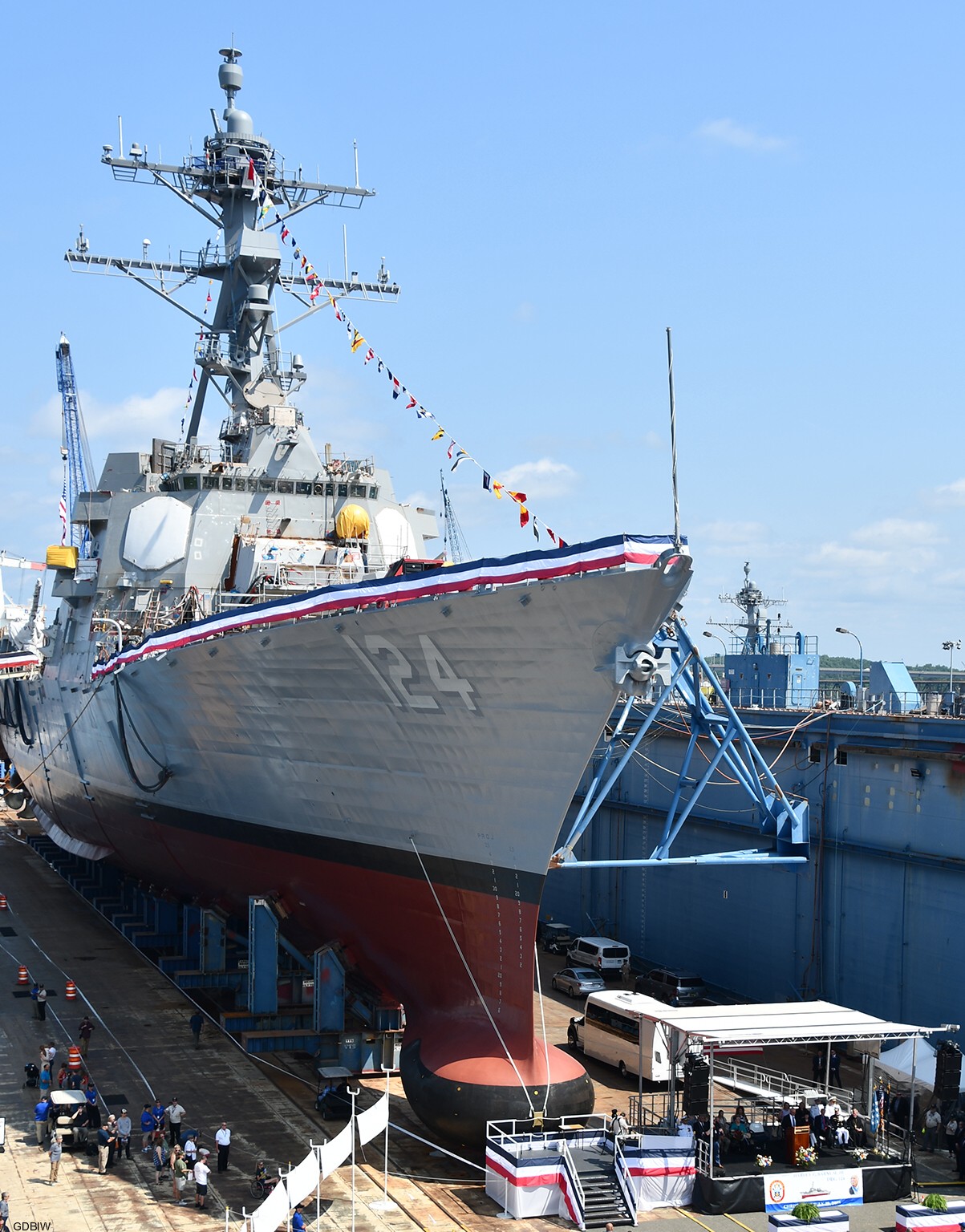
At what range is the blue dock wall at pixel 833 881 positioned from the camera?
16188mm

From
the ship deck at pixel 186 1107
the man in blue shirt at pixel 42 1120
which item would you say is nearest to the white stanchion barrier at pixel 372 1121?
the ship deck at pixel 186 1107

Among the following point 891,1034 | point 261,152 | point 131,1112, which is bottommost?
point 131,1112

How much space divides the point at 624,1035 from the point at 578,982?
430cm

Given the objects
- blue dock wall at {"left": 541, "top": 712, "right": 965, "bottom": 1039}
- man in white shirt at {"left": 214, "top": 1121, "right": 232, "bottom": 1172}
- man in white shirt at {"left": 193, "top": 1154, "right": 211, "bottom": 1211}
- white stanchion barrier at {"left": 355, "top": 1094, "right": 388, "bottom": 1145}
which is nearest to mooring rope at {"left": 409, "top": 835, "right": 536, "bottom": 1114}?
white stanchion barrier at {"left": 355, "top": 1094, "right": 388, "bottom": 1145}

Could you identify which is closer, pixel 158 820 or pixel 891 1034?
pixel 891 1034

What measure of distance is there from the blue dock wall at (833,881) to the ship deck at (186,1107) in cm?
263

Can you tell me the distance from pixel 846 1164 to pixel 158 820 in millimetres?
11779

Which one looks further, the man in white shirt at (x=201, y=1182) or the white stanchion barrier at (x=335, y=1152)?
the man in white shirt at (x=201, y=1182)

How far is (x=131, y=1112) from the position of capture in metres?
13.9

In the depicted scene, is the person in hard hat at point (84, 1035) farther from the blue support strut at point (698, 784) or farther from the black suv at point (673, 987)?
the black suv at point (673, 987)

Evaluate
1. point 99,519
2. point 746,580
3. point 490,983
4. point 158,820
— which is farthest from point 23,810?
point 490,983

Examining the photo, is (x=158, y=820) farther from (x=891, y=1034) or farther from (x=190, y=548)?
(x=891, y=1034)

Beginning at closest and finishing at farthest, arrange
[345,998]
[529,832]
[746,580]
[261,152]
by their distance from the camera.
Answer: [529,832] → [345,998] → [261,152] → [746,580]

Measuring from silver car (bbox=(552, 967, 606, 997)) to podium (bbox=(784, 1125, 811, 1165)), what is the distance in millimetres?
7757
